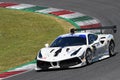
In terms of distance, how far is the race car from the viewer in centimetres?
1564

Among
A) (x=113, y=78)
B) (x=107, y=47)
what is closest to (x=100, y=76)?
(x=113, y=78)

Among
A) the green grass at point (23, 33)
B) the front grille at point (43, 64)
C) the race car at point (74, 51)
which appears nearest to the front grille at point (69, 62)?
the race car at point (74, 51)

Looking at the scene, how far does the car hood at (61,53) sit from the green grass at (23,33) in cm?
247

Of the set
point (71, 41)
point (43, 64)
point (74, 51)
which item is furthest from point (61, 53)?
point (71, 41)

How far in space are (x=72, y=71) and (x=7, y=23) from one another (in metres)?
12.7

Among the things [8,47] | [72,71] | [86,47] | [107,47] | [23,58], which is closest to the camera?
[72,71]

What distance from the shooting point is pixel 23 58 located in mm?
19719

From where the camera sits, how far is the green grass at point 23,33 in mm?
20234

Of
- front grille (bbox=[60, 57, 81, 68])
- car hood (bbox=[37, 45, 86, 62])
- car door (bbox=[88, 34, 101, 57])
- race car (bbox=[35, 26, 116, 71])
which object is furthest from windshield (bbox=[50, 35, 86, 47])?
front grille (bbox=[60, 57, 81, 68])

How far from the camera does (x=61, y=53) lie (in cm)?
1589

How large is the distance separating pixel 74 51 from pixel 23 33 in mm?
9916

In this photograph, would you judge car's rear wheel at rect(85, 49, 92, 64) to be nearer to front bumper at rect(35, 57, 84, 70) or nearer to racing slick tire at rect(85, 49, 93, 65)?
racing slick tire at rect(85, 49, 93, 65)

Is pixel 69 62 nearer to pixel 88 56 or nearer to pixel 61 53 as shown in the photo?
pixel 61 53

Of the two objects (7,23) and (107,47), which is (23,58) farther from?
(7,23)
